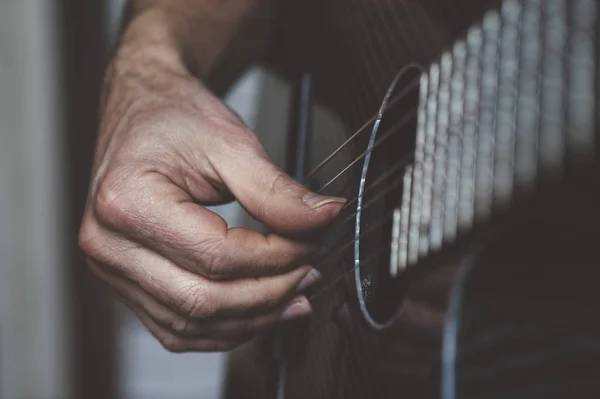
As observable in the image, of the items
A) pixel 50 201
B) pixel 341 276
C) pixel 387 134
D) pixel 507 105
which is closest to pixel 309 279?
pixel 341 276

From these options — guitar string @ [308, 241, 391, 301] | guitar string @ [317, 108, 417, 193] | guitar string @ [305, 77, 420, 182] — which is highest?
guitar string @ [305, 77, 420, 182]

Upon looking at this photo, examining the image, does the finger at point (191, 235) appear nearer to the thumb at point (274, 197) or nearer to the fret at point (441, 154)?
the thumb at point (274, 197)

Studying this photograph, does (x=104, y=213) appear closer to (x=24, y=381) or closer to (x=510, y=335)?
(x=510, y=335)

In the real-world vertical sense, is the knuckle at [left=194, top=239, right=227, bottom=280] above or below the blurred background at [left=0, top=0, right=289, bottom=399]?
below

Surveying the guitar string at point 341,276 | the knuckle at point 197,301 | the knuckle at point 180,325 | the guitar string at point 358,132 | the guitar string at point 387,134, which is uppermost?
the guitar string at point 358,132

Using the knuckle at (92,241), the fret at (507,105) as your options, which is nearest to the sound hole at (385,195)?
the fret at (507,105)

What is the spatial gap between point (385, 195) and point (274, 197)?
72 millimetres

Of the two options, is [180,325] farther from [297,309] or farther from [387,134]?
[387,134]

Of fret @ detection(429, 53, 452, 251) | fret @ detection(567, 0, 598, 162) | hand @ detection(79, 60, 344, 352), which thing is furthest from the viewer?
hand @ detection(79, 60, 344, 352)

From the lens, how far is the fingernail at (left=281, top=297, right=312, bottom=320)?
55cm

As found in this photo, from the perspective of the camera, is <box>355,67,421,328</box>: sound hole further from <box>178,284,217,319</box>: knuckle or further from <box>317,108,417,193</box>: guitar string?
<box>178,284,217,319</box>: knuckle

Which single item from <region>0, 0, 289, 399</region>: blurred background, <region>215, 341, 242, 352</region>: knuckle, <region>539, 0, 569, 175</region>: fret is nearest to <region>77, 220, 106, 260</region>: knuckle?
<region>215, 341, 242, 352</region>: knuckle

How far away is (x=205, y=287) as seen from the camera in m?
0.51

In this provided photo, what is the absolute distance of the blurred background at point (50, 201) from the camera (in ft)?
4.10
